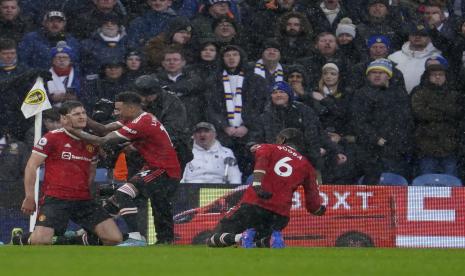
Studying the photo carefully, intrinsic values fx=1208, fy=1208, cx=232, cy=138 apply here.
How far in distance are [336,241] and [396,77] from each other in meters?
3.30

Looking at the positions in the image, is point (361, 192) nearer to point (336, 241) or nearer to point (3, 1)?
point (336, 241)

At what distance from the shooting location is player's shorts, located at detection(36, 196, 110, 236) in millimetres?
15344

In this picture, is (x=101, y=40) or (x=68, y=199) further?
(x=101, y=40)

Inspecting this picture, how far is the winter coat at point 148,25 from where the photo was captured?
2078 cm

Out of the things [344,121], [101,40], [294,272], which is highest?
[101,40]

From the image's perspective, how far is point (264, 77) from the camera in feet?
65.0

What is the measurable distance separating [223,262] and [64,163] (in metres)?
4.80

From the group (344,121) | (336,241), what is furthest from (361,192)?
(344,121)

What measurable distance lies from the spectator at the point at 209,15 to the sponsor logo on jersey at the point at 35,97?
417cm

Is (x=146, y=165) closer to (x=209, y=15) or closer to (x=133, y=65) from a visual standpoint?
(x=133, y=65)

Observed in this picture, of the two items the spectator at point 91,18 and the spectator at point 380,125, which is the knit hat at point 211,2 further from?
the spectator at point 380,125

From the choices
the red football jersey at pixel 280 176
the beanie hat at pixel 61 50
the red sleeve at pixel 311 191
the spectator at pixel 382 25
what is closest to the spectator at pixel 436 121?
the spectator at pixel 382 25

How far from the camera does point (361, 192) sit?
59.7 ft

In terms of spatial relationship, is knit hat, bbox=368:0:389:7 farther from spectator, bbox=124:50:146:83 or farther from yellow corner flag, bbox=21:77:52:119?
yellow corner flag, bbox=21:77:52:119
